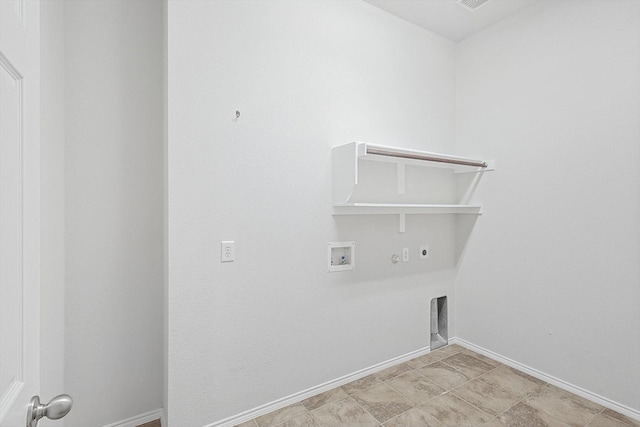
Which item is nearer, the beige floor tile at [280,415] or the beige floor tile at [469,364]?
the beige floor tile at [280,415]

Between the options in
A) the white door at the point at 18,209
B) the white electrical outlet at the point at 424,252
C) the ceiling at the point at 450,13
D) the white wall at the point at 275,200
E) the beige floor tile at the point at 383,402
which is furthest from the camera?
the white electrical outlet at the point at 424,252

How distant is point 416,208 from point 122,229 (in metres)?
2.09

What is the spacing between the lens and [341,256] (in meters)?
2.25

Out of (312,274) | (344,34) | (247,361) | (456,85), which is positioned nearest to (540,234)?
(456,85)

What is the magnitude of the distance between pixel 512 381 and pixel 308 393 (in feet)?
5.03

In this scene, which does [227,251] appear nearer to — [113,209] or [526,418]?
[113,209]

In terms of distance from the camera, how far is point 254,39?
1859 millimetres

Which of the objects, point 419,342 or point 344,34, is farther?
point 419,342

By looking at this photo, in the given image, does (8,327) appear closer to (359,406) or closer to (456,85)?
(359,406)

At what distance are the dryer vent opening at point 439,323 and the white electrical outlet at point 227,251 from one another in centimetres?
198

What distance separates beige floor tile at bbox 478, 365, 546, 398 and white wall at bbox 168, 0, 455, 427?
2.04 feet

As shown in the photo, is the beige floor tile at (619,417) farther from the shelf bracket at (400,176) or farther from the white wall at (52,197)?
the white wall at (52,197)

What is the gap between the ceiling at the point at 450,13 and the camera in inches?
93.5

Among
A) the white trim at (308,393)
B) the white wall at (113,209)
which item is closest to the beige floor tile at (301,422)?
the white trim at (308,393)
